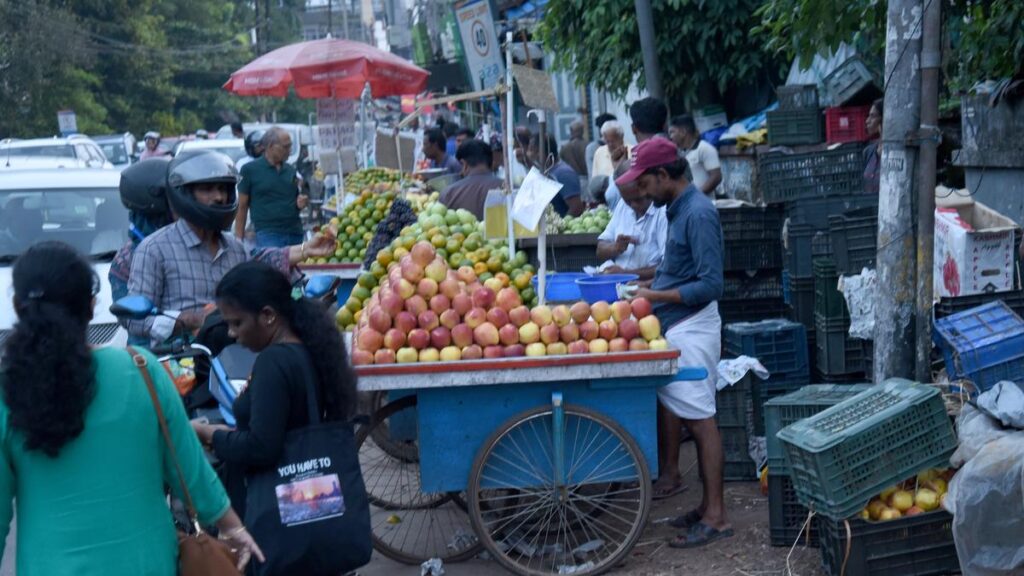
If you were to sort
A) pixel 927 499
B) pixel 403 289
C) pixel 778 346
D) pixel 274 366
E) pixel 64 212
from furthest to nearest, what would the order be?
pixel 64 212 → pixel 778 346 → pixel 403 289 → pixel 927 499 → pixel 274 366

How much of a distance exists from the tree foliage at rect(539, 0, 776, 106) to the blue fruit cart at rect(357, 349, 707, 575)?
832cm

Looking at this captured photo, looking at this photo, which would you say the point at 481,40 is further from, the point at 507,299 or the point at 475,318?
the point at 475,318

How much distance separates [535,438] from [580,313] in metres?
0.64

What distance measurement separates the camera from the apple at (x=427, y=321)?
19.4 feet

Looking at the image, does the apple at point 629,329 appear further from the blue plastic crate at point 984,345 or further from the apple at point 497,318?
the blue plastic crate at point 984,345

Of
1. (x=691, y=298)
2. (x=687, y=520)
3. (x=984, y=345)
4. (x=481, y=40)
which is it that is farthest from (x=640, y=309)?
(x=481, y=40)

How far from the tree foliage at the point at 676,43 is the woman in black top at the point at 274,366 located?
32.9ft

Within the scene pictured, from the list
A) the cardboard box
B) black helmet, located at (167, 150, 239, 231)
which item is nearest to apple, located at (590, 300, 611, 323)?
black helmet, located at (167, 150, 239, 231)

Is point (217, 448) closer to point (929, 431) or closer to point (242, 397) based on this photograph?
point (242, 397)

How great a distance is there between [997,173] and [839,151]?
1190 mm

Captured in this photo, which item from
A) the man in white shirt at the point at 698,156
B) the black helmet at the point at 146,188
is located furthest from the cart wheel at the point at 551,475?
the man in white shirt at the point at 698,156

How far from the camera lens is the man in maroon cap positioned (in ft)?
20.2

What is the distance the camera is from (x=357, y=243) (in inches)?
419

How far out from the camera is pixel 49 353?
3.12m
